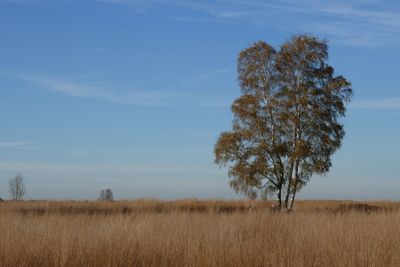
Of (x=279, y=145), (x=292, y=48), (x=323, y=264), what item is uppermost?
(x=292, y=48)

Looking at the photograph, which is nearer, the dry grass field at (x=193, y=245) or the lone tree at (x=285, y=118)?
the dry grass field at (x=193, y=245)

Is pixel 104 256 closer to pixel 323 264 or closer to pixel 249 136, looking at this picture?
pixel 323 264

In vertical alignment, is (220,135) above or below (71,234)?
above

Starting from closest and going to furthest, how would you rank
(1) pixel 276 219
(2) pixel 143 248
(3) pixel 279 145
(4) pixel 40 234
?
(2) pixel 143 248, (4) pixel 40 234, (1) pixel 276 219, (3) pixel 279 145

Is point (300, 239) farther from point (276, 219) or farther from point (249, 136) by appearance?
point (249, 136)

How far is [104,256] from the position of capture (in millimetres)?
9047

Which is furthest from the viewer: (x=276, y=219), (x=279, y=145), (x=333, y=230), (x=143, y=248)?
(x=279, y=145)

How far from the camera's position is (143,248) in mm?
9664

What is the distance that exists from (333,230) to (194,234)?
3.05m

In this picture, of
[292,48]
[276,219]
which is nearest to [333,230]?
[276,219]

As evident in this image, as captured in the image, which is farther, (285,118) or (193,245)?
(285,118)

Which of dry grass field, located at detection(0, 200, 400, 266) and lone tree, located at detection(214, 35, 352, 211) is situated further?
lone tree, located at detection(214, 35, 352, 211)

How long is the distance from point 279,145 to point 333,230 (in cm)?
1723

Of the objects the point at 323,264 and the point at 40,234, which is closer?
the point at 323,264
